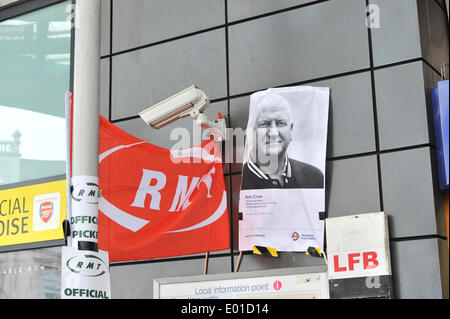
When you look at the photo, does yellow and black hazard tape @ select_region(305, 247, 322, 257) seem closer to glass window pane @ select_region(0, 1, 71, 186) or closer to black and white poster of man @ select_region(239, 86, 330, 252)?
black and white poster of man @ select_region(239, 86, 330, 252)

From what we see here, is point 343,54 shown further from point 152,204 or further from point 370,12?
point 152,204

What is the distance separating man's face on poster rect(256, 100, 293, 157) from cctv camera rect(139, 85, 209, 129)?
62 cm

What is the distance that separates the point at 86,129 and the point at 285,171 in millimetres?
2206

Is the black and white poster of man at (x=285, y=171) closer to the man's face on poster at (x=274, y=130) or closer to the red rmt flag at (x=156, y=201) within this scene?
the man's face on poster at (x=274, y=130)

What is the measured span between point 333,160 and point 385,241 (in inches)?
39.5

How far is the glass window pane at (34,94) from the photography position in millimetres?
8625

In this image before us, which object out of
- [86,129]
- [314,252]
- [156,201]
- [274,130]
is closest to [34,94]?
[156,201]

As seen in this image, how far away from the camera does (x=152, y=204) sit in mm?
6785

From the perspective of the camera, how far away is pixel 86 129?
211 inches

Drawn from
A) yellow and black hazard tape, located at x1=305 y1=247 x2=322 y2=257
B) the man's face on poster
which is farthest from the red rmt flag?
yellow and black hazard tape, located at x1=305 y1=247 x2=322 y2=257

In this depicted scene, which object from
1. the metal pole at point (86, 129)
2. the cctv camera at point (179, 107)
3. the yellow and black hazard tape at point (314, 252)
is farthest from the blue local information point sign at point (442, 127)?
the metal pole at point (86, 129)

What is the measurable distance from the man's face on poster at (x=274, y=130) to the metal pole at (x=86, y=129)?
2.05 m

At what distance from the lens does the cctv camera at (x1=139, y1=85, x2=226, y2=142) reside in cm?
691
